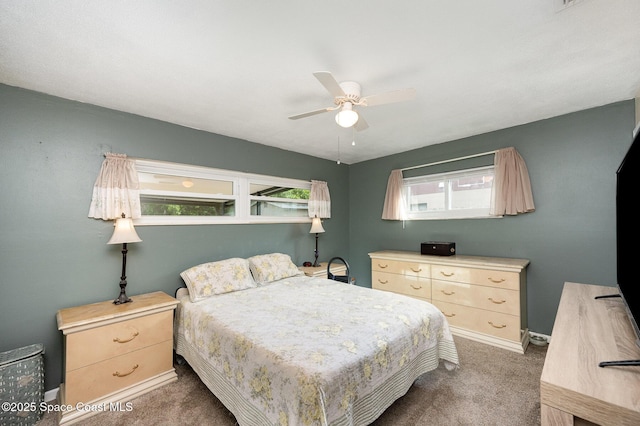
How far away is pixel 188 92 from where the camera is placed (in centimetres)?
220

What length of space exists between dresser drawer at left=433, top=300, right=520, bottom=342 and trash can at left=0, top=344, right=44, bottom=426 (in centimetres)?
378

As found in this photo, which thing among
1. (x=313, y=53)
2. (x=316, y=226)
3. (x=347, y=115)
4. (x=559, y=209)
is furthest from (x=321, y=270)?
(x=559, y=209)

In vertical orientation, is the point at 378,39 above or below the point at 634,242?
above

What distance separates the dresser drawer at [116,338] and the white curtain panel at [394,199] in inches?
126

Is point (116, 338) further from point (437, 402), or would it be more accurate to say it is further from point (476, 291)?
point (476, 291)

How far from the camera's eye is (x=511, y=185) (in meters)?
3.06

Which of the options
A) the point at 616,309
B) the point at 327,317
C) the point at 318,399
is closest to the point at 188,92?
the point at 327,317

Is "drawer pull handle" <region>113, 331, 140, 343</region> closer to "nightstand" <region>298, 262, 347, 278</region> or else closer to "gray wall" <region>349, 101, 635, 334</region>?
"nightstand" <region>298, 262, 347, 278</region>

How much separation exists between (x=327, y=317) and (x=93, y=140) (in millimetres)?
2628

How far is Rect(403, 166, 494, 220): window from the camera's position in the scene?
343 centimetres

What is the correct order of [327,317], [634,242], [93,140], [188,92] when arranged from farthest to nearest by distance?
[93,140], [188,92], [327,317], [634,242]

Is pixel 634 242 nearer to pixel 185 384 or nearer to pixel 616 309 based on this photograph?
pixel 616 309

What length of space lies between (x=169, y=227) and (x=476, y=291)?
3.52 meters

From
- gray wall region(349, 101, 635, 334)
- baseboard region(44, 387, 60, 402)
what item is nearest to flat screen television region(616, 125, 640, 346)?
gray wall region(349, 101, 635, 334)
